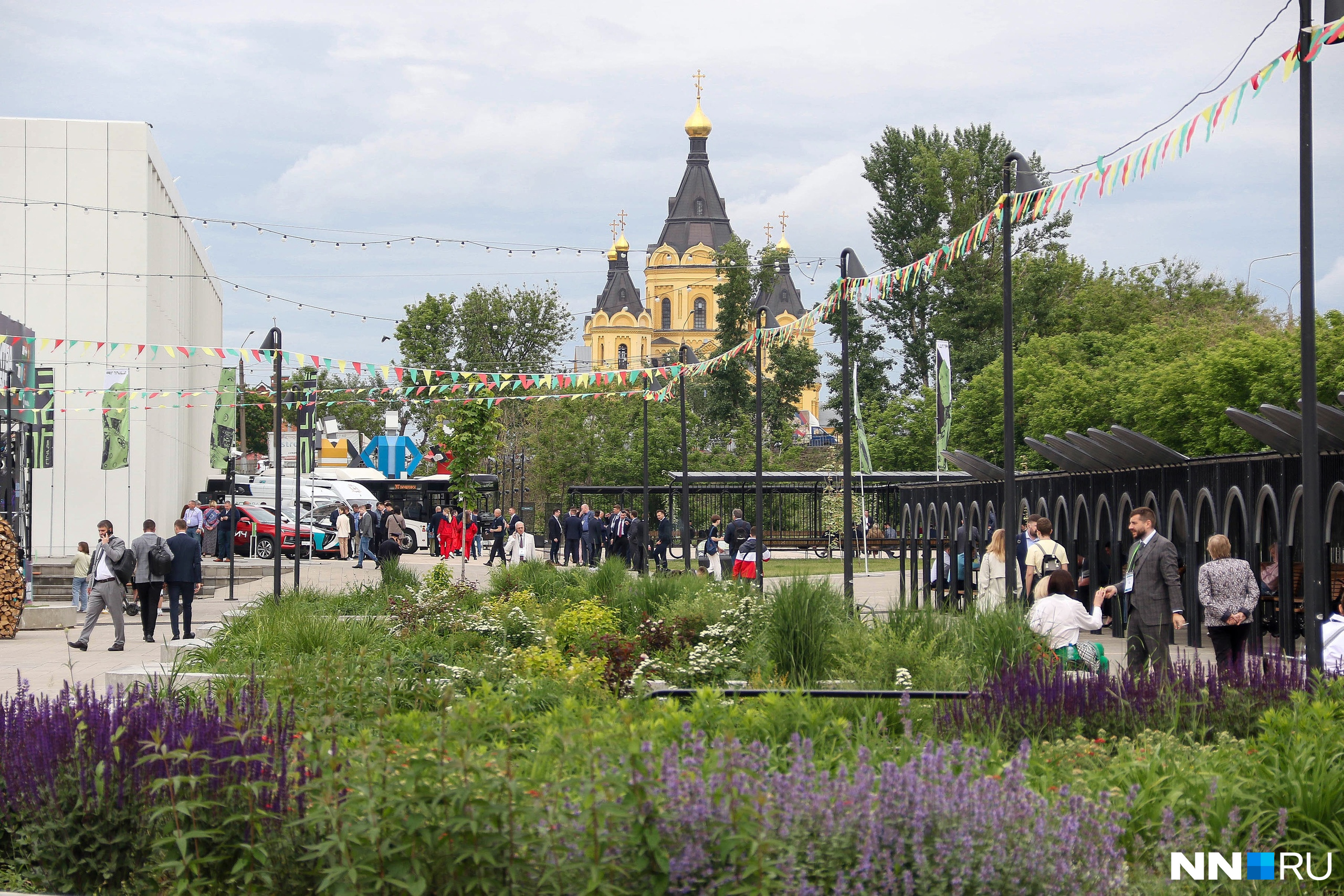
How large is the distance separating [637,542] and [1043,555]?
18.6 meters

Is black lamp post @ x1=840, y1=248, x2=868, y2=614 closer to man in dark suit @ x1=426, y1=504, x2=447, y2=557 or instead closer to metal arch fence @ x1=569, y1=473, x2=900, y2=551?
metal arch fence @ x1=569, y1=473, x2=900, y2=551

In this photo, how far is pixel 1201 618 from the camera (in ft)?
50.6

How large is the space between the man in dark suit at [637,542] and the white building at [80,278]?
36.5 feet

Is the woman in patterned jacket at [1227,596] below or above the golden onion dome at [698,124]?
below

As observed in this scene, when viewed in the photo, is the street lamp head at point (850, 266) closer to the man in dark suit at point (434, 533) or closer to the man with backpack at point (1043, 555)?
the man with backpack at point (1043, 555)

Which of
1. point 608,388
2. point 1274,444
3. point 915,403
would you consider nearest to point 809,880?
point 1274,444

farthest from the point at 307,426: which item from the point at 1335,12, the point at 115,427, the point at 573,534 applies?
the point at 1335,12

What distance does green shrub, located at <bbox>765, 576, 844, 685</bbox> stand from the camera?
947cm

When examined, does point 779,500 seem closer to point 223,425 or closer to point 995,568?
point 223,425

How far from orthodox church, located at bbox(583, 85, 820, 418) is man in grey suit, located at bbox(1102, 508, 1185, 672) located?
109695mm

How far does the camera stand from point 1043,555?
13000mm

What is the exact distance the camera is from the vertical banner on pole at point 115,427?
30.5 m

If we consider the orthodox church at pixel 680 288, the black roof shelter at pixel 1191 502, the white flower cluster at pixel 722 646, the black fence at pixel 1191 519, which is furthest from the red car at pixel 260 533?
the orthodox church at pixel 680 288

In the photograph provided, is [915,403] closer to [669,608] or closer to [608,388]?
[608,388]
